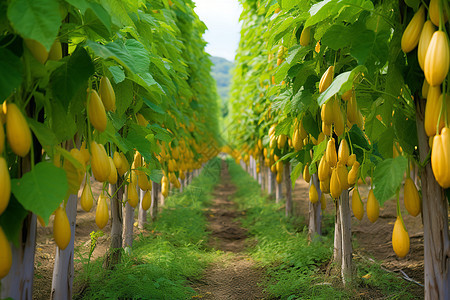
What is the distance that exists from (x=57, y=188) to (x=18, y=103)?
1.01 ft

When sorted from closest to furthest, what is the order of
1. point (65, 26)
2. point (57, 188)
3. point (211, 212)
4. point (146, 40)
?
point (57, 188) → point (65, 26) → point (146, 40) → point (211, 212)

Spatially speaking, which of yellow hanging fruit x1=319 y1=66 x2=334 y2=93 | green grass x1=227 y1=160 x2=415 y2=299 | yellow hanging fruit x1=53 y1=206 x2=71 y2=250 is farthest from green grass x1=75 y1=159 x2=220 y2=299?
yellow hanging fruit x1=319 y1=66 x2=334 y2=93

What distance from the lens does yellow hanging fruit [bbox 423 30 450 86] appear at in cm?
112

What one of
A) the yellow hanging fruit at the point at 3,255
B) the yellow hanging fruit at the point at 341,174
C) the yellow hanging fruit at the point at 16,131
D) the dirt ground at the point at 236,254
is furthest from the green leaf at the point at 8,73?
the dirt ground at the point at 236,254

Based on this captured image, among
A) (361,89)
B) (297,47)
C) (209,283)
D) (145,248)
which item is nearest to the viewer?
(361,89)

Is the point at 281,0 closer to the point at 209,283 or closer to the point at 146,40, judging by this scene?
the point at 146,40

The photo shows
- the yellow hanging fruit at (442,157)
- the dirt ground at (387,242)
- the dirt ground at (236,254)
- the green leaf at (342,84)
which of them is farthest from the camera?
the dirt ground at (387,242)

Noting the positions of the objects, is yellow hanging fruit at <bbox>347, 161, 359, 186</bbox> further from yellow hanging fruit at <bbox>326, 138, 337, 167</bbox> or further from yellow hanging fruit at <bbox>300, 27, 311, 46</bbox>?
yellow hanging fruit at <bbox>300, 27, 311, 46</bbox>

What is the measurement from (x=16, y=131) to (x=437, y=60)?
1259mm

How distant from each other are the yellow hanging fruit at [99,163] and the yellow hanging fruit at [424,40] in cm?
116

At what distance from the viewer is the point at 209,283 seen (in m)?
4.40

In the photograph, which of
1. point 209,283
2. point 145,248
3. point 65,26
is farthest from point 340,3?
point 145,248

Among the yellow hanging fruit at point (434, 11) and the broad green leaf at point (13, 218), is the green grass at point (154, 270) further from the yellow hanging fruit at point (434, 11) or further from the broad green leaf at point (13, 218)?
the yellow hanging fruit at point (434, 11)

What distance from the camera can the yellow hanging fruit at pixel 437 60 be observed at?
3.69 ft
